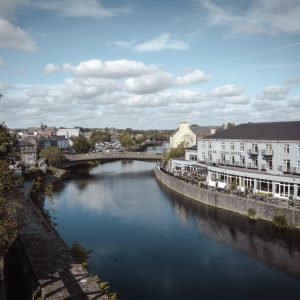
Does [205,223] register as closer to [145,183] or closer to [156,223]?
[156,223]

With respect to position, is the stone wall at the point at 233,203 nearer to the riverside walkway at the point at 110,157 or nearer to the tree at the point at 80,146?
the riverside walkway at the point at 110,157

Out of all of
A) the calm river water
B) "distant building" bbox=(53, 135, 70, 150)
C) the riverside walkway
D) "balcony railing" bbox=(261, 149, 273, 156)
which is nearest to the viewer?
the calm river water

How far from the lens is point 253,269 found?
101 ft

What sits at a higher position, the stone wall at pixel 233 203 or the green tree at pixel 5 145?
the green tree at pixel 5 145

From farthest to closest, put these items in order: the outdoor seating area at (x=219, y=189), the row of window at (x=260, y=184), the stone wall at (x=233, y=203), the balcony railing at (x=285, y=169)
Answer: the balcony railing at (x=285, y=169) < the row of window at (x=260, y=184) < the outdoor seating area at (x=219, y=189) < the stone wall at (x=233, y=203)

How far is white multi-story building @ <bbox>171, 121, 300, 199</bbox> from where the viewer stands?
4669cm

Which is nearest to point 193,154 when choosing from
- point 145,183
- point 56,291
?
point 145,183

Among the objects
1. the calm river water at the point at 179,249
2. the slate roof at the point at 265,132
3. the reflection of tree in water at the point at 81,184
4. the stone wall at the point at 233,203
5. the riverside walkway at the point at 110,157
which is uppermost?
the slate roof at the point at 265,132

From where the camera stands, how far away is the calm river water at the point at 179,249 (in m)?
27.7

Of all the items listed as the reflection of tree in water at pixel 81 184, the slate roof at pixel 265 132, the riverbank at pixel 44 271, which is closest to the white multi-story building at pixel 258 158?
the slate roof at pixel 265 132

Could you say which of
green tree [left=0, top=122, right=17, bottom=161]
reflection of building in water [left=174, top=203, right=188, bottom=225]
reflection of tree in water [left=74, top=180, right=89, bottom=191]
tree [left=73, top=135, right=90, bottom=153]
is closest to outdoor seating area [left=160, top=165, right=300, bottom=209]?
reflection of building in water [left=174, top=203, right=188, bottom=225]

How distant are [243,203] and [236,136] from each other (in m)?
16.4

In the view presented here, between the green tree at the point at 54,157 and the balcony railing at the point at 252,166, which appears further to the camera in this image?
the green tree at the point at 54,157

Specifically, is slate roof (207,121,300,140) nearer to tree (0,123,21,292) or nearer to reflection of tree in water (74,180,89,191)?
reflection of tree in water (74,180,89,191)
